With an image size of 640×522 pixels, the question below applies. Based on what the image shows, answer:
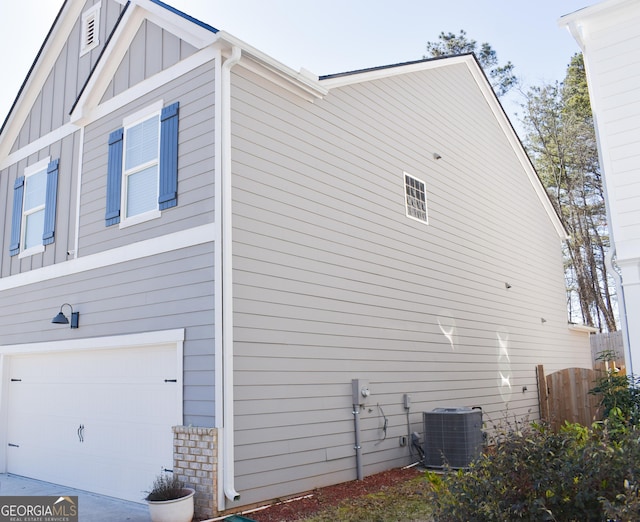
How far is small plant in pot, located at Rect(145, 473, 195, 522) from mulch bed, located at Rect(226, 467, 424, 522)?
26.2 inches

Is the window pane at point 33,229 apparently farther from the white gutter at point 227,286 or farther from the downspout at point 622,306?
the downspout at point 622,306

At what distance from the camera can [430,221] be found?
11.0 m

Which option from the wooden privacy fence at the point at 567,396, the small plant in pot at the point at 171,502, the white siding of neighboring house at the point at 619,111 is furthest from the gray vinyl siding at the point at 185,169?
the wooden privacy fence at the point at 567,396

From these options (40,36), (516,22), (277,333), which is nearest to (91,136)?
(40,36)

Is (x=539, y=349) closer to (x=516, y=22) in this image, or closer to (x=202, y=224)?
(x=202, y=224)

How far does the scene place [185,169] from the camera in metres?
7.39

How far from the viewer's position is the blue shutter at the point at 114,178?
8.32m

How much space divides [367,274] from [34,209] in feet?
19.4

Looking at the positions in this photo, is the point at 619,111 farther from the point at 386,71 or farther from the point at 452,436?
the point at 452,436

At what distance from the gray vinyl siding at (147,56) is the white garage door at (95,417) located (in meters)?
3.80

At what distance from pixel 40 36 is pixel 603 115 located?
9.71 meters

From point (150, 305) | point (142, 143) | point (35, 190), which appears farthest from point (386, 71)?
point (35, 190)

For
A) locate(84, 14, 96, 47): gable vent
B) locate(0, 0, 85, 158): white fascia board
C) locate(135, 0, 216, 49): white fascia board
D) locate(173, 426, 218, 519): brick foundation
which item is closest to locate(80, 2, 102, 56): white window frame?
locate(84, 14, 96, 47): gable vent

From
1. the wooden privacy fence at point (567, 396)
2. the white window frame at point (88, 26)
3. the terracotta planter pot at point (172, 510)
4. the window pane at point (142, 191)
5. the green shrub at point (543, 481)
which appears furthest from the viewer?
the wooden privacy fence at point (567, 396)
